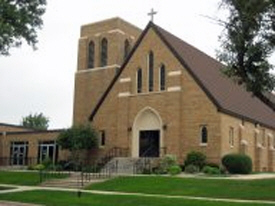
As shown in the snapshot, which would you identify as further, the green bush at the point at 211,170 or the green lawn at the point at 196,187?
the green bush at the point at 211,170

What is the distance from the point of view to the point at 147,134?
45.4 m

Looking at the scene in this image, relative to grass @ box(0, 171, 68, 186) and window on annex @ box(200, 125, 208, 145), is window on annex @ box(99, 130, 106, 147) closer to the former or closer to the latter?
grass @ box(0, 171, 68, 186)

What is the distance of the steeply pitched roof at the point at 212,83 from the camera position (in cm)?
4300

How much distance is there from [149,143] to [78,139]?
19.5 ft

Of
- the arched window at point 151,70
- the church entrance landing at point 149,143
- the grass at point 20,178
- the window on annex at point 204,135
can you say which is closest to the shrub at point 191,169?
the window on annex at point 204,135

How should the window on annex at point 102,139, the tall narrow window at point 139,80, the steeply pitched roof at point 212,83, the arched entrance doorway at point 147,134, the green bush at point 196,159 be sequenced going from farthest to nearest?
the window on annex at point 102,139 < the tall narrow window at point 139,80 < the arched entrance doorway at point 147,134 < the steeply pitched roof at point 212,83 < the green bush at point 196,159

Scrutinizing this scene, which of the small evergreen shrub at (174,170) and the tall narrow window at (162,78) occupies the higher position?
the tall narrow window at (162,78)

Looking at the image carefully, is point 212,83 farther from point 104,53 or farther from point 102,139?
point 104,53

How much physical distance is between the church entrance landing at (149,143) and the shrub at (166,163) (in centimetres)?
432

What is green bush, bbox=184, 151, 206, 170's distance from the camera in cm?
3962

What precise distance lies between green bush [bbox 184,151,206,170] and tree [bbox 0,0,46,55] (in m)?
14.3

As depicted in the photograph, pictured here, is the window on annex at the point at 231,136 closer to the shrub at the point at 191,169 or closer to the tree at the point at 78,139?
the shrub at the point at 191,169

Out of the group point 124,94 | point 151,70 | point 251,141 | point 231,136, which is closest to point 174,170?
point 231,136

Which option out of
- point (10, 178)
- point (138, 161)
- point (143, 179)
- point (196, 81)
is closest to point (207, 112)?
point (196, 81)
